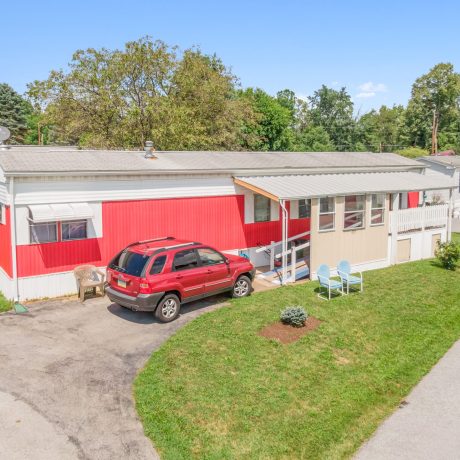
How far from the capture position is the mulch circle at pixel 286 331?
10562 millimetres

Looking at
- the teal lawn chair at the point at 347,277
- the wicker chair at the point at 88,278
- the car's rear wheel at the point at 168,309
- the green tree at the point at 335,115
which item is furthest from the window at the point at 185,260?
the green tree at the point at 335,115

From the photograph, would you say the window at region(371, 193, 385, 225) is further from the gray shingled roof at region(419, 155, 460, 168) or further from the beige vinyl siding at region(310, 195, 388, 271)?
the gray shingled roof at region(419, 155, 460, 168)

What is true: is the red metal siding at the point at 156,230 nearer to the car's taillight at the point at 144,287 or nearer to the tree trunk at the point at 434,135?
the car's taillight at the point at 144,287

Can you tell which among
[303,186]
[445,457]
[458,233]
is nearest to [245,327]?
[445,457]

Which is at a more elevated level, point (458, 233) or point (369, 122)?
point (369, 122)

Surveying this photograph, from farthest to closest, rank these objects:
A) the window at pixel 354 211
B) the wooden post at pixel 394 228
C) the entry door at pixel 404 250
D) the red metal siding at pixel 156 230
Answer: the entry door at pixel 404 250
the wooden post at pixel 394 228
the window at pixel 354 211
the red metal siding at pixel 156 230

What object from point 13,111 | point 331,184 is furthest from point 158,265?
point 13,111

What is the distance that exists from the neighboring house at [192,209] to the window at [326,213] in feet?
0.14

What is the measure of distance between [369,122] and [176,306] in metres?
69.7

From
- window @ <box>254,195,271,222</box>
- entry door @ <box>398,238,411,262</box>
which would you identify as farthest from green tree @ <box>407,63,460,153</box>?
window @ <box>254,195,271,222</box>

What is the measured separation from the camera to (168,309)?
1159 centimetres

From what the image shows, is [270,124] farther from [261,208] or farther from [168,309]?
[168,309]

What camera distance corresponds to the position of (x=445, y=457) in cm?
669

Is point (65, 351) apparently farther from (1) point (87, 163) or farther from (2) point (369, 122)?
(2) point (369, 122)
